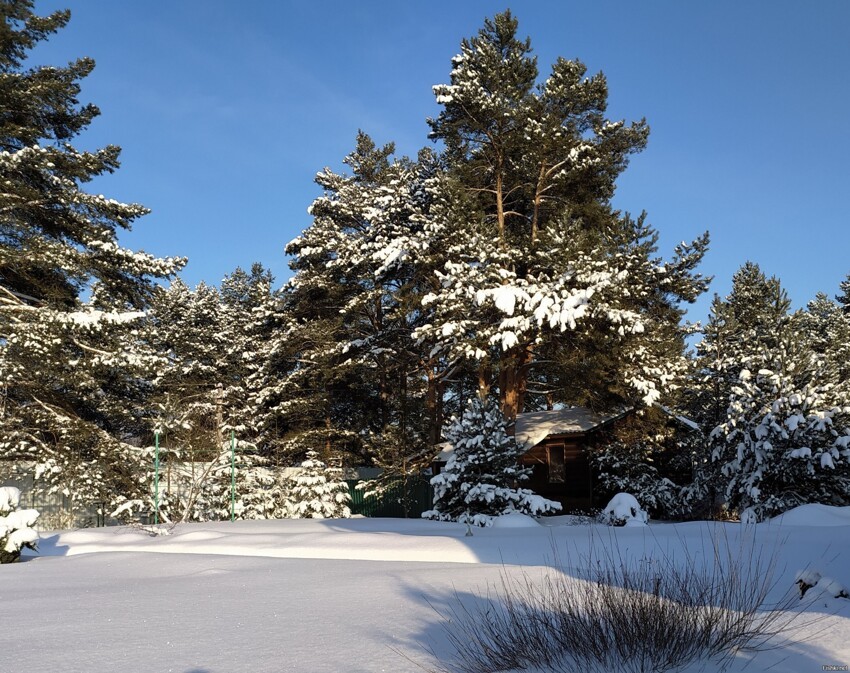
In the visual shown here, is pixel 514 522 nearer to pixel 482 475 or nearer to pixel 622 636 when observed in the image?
pixel 482 475

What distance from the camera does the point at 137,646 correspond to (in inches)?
190

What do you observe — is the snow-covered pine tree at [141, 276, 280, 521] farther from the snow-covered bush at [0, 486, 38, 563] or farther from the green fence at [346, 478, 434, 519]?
the snow-covered bush at [0, 486, 38, 563]

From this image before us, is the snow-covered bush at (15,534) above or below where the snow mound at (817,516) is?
below

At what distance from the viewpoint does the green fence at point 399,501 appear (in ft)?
81.7

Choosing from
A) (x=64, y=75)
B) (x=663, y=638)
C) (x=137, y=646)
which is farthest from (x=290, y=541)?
(x=64, y=75)

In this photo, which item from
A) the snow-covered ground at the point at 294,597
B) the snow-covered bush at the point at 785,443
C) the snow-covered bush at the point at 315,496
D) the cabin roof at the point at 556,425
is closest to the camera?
the snow-covered ground at the point at 294,597

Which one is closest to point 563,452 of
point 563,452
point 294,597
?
point 563,452

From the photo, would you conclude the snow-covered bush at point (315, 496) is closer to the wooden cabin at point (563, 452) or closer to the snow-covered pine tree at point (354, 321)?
the snow-covered pine tree at point (354, 321)

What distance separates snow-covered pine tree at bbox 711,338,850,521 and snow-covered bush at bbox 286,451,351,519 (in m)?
12.4

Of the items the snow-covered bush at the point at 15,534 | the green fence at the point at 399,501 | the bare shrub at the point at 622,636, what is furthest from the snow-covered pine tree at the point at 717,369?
the snow-covered bush at the point at 15,534

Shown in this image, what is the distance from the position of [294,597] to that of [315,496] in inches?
696

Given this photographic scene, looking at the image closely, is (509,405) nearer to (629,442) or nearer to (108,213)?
(629,442)

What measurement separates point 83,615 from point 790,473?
568 inches

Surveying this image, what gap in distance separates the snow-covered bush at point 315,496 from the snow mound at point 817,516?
1488 centimetres
